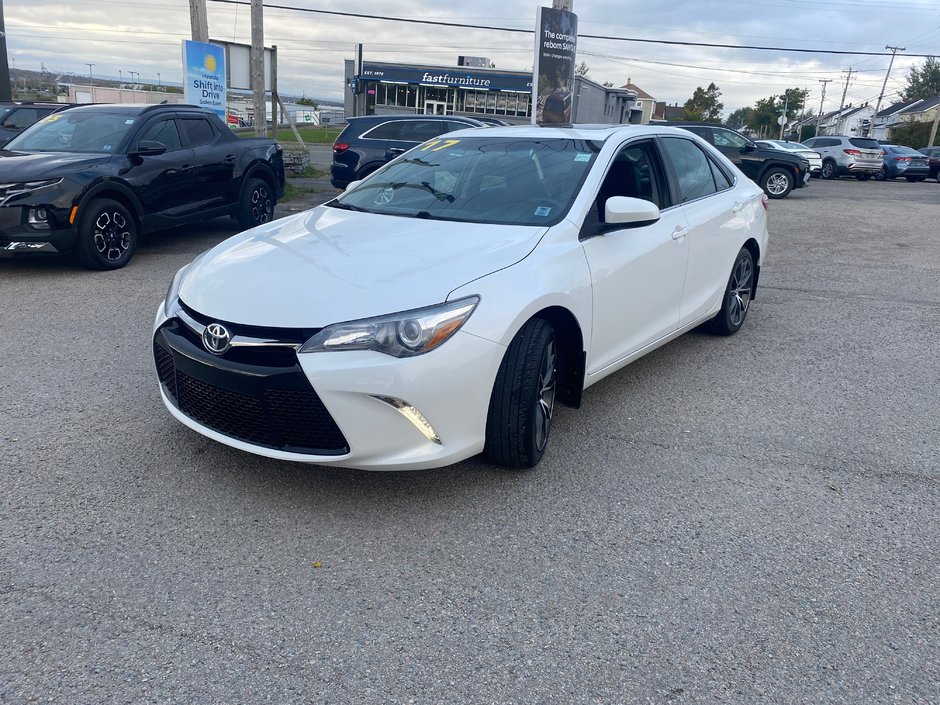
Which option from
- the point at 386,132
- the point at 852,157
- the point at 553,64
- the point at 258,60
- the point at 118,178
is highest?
the point at 553,64

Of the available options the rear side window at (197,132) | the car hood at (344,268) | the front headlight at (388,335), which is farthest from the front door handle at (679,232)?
the rear side window at (197,132)

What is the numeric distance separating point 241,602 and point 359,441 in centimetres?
73

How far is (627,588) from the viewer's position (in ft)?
9.21

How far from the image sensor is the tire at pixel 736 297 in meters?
5.79

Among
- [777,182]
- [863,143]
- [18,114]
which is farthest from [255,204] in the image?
[863,143]

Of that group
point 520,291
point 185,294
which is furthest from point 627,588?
point 185,294

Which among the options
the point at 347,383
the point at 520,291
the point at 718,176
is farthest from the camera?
the point at 718,176

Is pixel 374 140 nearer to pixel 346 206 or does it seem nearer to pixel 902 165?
pixel 346 206

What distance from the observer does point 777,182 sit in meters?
18.5

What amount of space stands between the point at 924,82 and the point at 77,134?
4573 inches

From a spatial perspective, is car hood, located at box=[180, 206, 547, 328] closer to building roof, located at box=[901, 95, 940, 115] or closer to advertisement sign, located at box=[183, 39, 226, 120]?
advertisement sign, located at box=[183, 39, 226, 120]

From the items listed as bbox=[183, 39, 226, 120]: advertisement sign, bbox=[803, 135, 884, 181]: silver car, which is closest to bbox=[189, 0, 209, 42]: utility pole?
bbox=[183, 39, 226, 120]: advertisement sign

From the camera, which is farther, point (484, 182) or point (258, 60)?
point (258, 60)

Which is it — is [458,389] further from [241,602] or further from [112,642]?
[112,642]
